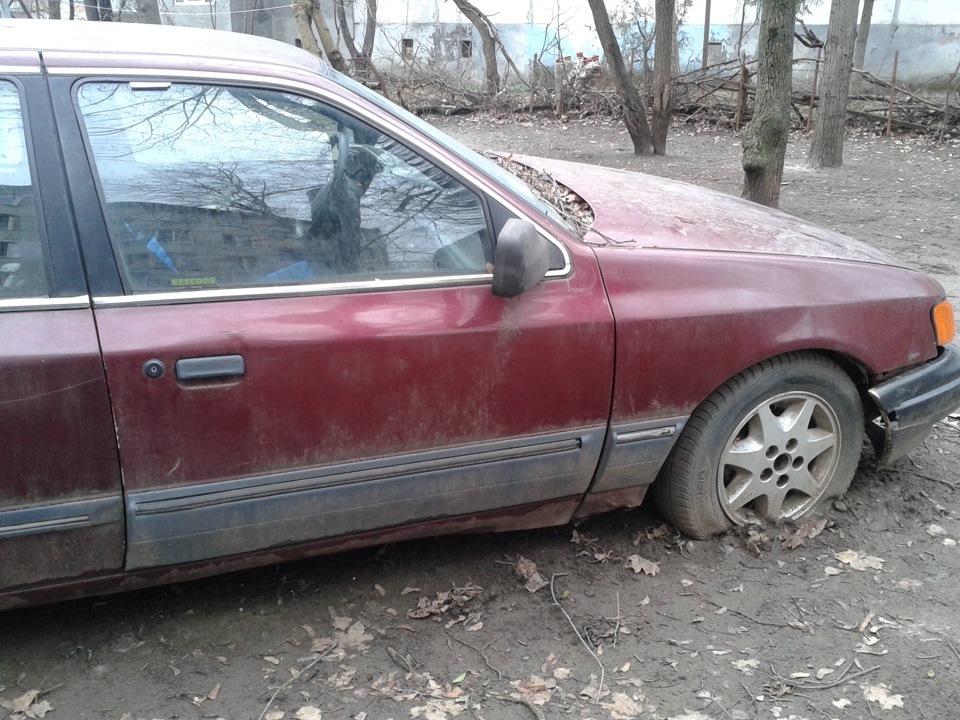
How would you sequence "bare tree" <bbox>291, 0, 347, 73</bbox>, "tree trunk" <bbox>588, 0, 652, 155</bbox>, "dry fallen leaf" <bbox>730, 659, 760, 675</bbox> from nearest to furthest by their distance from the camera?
"dry fallen leaf" <bbox>730, 659, 760, 675</bbox> < "bare tree" <bbox>291, 0, 347, 73</bbox> < "tree trunk" <bbox>588, 0, 652, 155</bbox>

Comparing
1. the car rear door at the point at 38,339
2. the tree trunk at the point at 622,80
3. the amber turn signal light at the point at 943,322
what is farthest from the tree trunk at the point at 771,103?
the tree trunk at the point at 622,80

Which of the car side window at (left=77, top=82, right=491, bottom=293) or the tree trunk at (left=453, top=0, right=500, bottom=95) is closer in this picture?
the car side window at (left=77, top=82, right=491, bottom=293)

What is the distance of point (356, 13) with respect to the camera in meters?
26.3

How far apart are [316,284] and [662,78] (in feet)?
40.6

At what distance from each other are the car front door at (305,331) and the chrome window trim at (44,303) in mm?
62

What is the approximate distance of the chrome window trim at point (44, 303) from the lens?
230cm

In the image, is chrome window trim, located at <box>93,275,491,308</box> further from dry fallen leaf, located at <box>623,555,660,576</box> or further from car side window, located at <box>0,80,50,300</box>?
dry fallen leaf, located at <box>623,555,660,576</box>

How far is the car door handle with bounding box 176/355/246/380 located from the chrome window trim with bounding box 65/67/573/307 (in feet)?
0.57

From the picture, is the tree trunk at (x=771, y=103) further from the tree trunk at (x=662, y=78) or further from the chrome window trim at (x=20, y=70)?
the tree trunk at (x=662, y=78)

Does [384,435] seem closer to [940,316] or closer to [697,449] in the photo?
[697,449]

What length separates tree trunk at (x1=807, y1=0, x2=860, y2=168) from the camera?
38.3ft

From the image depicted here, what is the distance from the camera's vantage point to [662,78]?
13.7m

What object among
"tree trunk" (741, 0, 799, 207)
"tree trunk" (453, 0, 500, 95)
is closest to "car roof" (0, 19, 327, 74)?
"tree trunk" (741, 0, 799, 207)

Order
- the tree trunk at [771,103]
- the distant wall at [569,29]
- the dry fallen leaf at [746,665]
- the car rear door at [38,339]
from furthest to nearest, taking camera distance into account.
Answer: the distant wall at [569,29], the tree trunk at [771,103], the dry fallen leaf at [746,665], the car rear door at [38,339]
